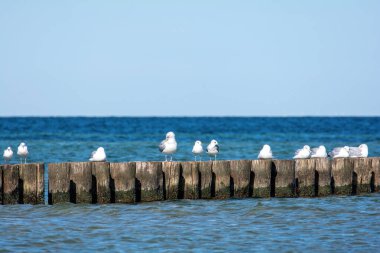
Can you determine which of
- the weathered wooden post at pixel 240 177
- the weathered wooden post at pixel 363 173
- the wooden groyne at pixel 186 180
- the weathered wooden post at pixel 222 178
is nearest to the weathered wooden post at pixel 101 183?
the wooden groyne at pixel 186 180

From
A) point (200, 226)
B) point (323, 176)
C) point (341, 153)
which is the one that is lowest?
point (200, 226)

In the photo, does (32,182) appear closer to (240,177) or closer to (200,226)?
(200,226)

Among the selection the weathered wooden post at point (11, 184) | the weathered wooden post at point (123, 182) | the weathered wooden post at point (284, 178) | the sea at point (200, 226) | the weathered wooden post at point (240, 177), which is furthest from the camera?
the weathered wooden post at point (284, 178)

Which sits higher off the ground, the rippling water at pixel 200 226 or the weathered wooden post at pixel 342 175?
the weathered wooden post at pixel 342 175

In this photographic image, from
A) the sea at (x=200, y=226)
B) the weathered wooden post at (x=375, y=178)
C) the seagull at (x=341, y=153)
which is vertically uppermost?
the seagull at (x=341, y=153)

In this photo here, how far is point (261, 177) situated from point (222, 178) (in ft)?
2.78

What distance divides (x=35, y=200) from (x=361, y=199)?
679 cm

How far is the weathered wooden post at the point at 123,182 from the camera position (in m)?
16.8

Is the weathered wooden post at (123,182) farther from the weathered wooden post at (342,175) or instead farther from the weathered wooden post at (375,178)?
the weathered wooden post at (375,178)

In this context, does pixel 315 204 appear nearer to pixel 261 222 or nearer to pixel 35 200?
pixel 261 222

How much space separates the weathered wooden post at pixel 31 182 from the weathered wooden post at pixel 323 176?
5.79 metres

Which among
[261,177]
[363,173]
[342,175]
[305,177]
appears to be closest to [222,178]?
[261,177]

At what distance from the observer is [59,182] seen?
16516 millimetres

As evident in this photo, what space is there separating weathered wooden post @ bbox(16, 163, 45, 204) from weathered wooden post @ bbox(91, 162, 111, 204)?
3.23 ft
